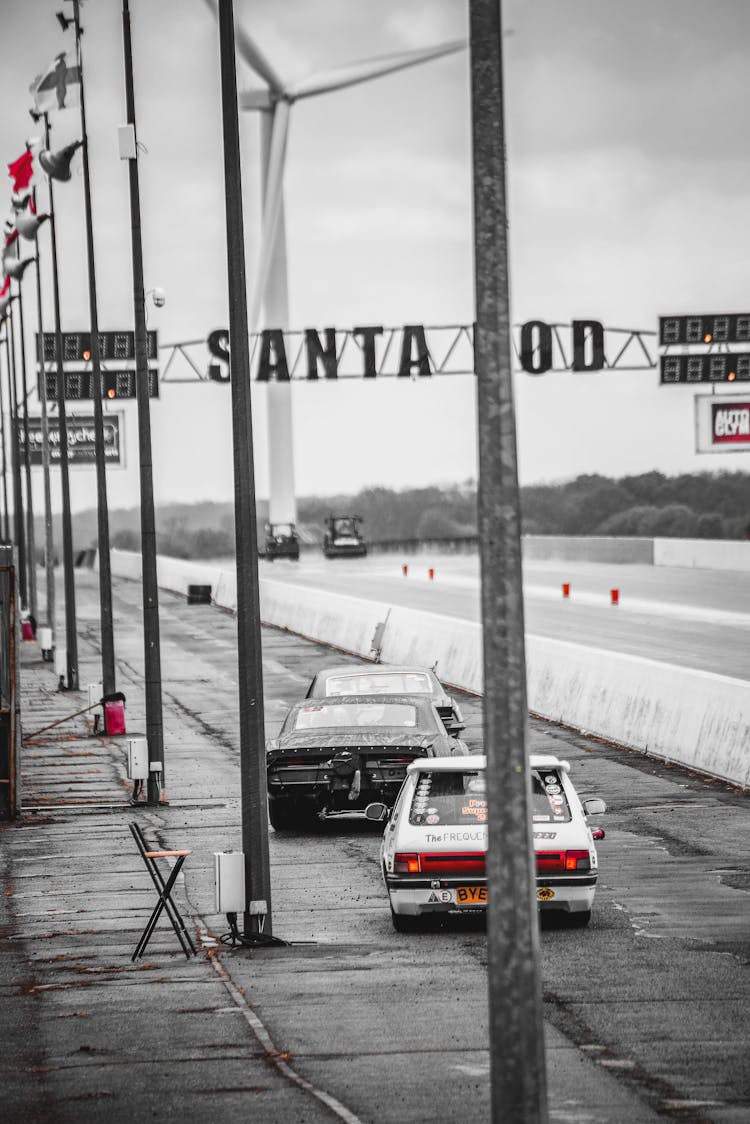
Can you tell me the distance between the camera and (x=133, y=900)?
16.4 m

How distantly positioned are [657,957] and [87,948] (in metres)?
4.51

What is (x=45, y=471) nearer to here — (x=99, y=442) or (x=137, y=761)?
(x=99, y=442)

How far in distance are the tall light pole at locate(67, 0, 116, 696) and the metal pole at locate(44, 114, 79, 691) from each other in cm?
520

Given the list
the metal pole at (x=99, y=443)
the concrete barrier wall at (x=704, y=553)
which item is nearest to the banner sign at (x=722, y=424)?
the concrete barrier wall at (x=704, y=553)

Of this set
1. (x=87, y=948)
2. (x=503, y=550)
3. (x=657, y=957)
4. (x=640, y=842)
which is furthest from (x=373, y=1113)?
(x=640, y=842)

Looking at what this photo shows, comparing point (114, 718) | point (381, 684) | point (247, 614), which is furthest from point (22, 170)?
point (247, 614)

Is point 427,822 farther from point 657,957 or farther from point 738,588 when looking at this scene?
point 738,588

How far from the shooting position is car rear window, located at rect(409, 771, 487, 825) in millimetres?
13992

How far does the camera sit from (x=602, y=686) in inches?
1125

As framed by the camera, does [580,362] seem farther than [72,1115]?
Yes

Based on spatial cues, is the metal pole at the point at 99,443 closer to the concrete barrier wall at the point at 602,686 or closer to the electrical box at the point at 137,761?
the concrete barrier wall at the point at 602,686

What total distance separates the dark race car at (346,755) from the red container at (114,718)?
1319 cm

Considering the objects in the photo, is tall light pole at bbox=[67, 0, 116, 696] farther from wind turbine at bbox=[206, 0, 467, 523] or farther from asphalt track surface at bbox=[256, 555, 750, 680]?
wind turbine at bbox=[206, 0, 467, 523]

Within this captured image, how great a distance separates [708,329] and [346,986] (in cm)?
5270
